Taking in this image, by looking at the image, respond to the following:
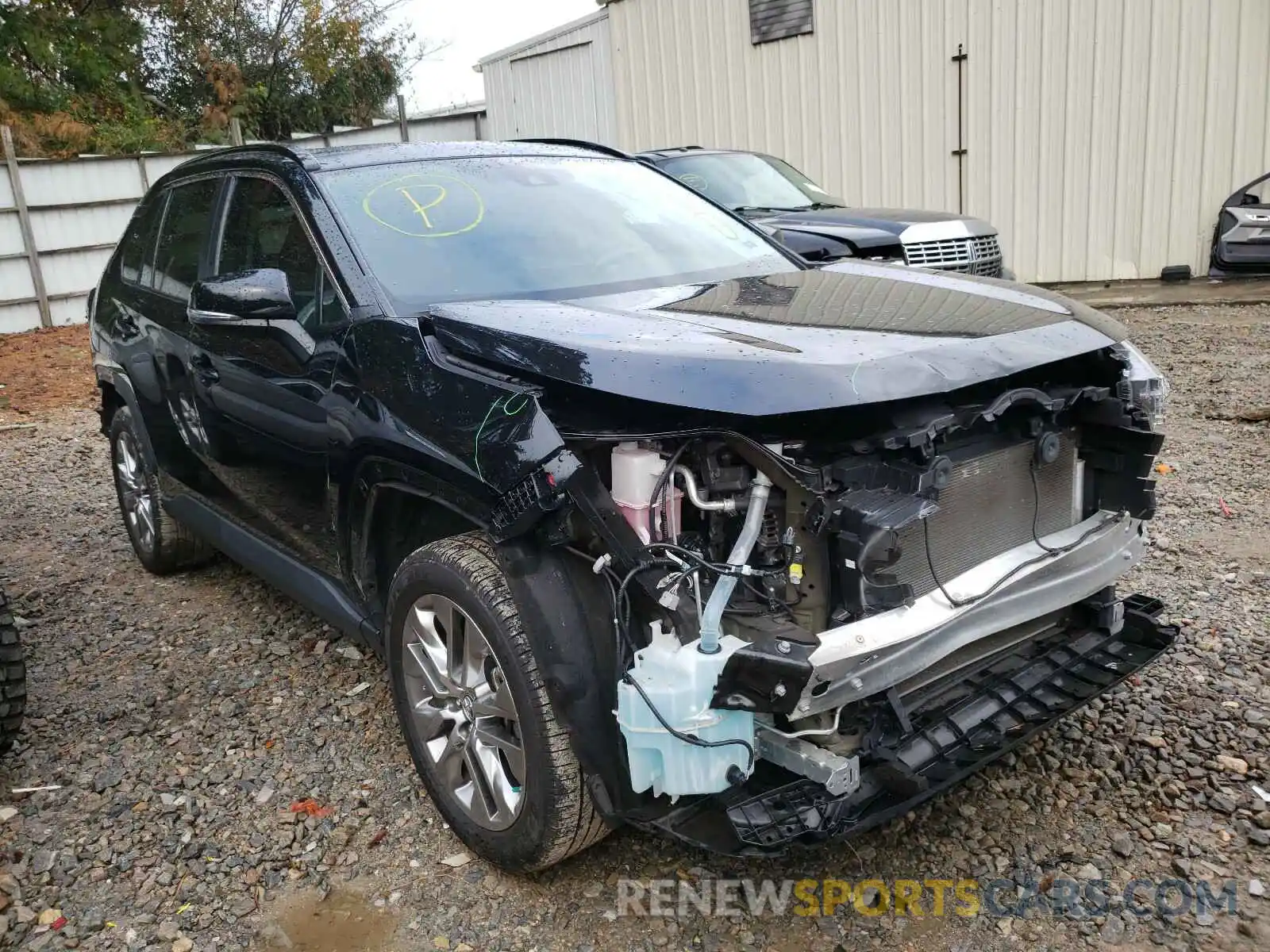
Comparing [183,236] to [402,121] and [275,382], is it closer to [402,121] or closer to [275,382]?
[275,382]

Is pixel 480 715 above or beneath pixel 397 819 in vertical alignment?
above

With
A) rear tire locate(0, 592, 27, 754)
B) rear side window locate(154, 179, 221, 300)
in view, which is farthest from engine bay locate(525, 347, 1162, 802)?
rear side window locate(154, 179, 221, 300)

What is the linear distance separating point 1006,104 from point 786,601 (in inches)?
426

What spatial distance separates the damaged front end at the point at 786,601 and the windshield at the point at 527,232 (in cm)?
85

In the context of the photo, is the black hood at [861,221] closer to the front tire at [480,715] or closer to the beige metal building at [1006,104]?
the beige metal building at [1006,104]

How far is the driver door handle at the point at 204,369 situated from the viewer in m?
3.58

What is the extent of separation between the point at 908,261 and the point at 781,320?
5.58 meters

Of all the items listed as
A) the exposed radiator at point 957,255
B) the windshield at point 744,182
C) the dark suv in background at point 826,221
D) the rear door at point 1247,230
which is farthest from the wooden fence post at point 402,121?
the rear door at point 1247,230

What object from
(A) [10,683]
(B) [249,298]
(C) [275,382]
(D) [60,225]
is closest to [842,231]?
(C) [275,382]

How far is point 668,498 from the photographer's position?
7.38ft

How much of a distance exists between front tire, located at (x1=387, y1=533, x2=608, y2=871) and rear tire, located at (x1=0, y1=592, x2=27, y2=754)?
4.40 ft

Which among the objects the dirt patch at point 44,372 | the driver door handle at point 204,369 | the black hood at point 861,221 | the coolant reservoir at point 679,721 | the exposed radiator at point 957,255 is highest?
the black hood at point 861,221

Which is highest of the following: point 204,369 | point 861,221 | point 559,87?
Answer: point 559,87

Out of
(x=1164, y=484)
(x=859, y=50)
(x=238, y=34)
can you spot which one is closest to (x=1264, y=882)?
(x=1164, y=484)
